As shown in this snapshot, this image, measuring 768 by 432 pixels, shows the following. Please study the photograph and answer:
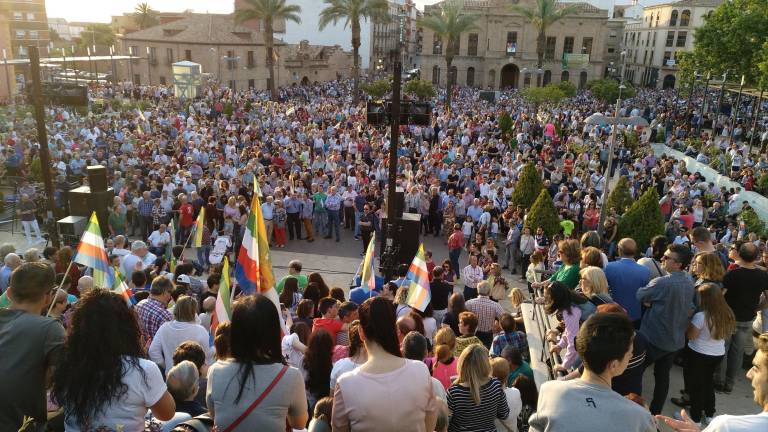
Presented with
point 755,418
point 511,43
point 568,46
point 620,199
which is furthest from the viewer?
point 568,46

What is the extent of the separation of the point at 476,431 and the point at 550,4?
45913 mm

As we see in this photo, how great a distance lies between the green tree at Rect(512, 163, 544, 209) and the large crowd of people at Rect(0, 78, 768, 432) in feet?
0.93

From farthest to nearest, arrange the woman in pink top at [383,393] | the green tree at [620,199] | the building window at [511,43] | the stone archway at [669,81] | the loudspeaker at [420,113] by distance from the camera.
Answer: the stone archway at [669,81], the building window at [511,43], the green tree at [620,199], the loudspeaker at [420,113], the woman in pink top at [383,393]

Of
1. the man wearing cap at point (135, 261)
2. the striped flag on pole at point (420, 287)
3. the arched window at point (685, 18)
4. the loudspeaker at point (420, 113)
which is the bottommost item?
the man wearing cap at point (135, 261)

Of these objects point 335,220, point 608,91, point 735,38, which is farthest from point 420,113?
point 608,91

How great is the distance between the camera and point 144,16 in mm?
72500

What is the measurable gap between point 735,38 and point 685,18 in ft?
166

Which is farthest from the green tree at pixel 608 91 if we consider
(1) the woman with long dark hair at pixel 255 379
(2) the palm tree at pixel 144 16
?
(2) the palm tree at pixel 144 16

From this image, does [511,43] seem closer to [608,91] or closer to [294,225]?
[608,91]

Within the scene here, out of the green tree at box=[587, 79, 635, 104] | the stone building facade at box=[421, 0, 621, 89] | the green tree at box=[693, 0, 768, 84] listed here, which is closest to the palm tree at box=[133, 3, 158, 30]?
the stone building facade at box=[421, 0, 621, 89]

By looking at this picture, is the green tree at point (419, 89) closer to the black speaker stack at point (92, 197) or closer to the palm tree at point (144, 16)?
the black speaker stack at point (92, 197)

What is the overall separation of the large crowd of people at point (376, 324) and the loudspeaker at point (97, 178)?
113cm

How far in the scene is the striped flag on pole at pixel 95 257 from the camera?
7004 mm

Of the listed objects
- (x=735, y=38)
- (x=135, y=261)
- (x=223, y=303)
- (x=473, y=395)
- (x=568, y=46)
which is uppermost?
(x=568, y=46)
